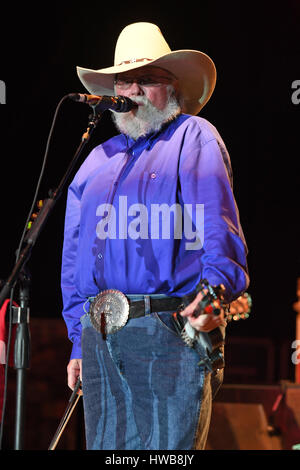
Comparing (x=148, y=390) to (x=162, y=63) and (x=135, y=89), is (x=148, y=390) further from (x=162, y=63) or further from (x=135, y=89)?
(x=162, y=63)

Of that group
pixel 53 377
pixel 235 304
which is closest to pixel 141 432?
pixel 235 304

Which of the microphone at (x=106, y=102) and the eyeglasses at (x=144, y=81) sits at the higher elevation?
the eyeglasses at (x=144, y=81)

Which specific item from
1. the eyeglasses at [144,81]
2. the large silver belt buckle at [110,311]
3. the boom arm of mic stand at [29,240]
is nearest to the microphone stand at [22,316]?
the boom arm of mic stand at [29,240]

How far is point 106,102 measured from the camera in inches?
82.7

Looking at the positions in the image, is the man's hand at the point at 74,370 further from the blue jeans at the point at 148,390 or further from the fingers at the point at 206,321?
the fingers at the point at 206,321

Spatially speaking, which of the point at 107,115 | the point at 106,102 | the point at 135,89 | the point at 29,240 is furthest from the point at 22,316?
the point at 107,115

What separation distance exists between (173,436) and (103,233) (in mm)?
650

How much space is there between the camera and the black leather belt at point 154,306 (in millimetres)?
1982

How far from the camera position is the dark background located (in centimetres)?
437

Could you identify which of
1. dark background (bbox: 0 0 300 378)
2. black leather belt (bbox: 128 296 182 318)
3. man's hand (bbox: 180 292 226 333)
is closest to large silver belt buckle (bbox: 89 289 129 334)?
black leather belt (bbox: 128 296 182 318)

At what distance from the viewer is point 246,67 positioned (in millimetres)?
4504

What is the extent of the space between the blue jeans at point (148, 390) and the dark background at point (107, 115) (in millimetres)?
2768

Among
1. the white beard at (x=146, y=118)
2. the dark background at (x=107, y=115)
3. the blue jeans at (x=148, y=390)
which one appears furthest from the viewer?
the dark background at (x=107, y=115)

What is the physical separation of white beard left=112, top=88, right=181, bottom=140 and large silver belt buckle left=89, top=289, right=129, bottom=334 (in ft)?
1.86
